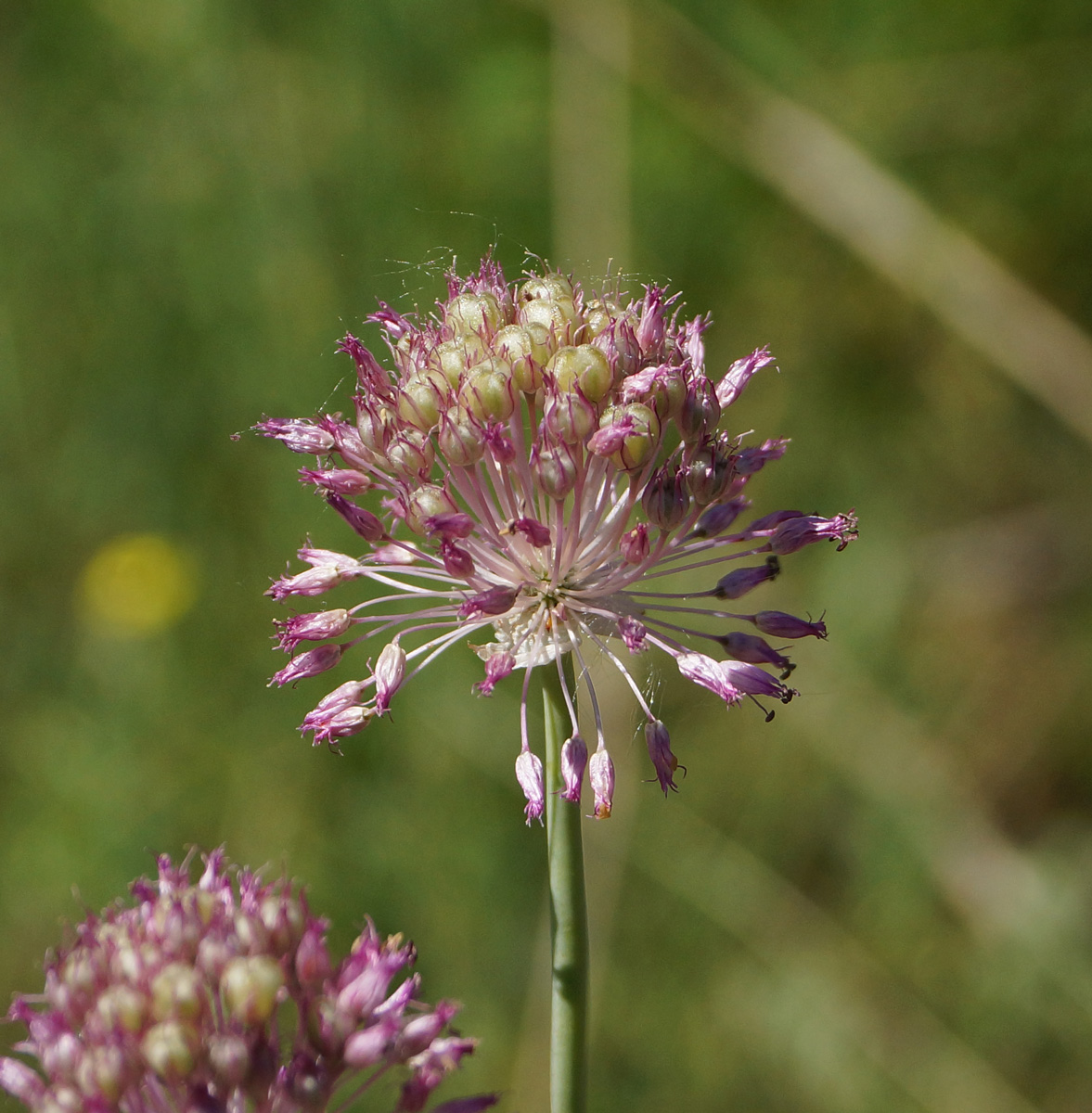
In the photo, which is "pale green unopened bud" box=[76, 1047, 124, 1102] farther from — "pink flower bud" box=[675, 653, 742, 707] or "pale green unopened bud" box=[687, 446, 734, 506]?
"pale green unopened bud" box=[687, 446, 734, 506]

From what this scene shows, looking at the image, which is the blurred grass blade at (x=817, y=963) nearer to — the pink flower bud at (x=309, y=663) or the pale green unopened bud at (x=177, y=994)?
the pink flower bud at (x=309, y=663)

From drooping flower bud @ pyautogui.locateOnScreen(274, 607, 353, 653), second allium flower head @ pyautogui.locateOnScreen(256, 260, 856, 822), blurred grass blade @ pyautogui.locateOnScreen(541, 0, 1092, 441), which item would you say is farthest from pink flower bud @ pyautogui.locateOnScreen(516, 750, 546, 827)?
blurred grass blade @ pyautogui.locateOnScreen(541, 0, 1092, 441)

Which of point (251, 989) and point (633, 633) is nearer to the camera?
point (251, 989)

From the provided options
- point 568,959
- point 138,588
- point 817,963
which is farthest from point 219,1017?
point 138,588

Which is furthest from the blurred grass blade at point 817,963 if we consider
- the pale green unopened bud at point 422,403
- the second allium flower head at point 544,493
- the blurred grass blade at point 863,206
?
the pale green unopened bud at point 422,403

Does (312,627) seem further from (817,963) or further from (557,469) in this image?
(817,963)
